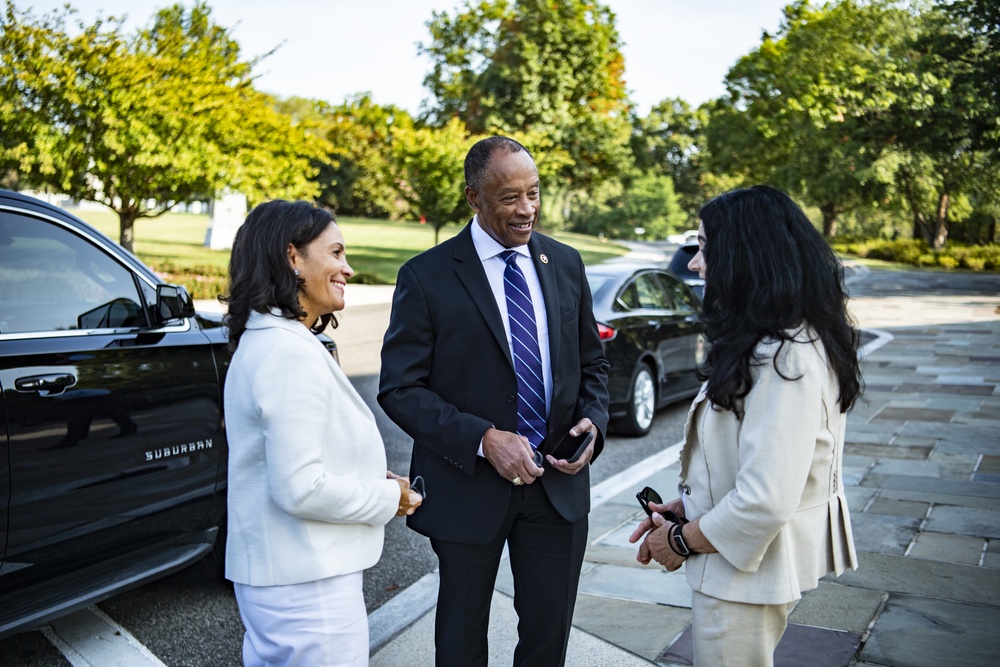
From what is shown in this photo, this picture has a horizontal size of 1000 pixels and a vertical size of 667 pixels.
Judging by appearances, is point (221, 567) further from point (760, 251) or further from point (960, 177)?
point (960, 177)

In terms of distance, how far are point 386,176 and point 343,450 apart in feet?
98.8

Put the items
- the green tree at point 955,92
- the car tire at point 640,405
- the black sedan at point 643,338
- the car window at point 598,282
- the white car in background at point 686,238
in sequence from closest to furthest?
1. the black sedan at point 643,338
2. the car tire at point 640,405
3. the car window at point 598,282
4. the white car in background at point 686,238
5. the green tree at point 955,92

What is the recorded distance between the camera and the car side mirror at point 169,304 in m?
4.05

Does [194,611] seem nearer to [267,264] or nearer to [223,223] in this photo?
[267,264]

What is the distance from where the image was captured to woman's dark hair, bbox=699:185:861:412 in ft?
7.27

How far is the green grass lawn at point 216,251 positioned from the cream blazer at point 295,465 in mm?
15340

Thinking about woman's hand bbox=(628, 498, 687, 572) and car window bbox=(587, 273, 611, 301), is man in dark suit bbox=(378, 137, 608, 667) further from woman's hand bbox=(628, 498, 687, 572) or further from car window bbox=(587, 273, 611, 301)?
car window bbox=(587, 273, 611, 301)

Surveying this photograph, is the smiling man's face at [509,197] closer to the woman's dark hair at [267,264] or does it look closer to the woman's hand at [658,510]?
the woman's dark hair at [267,264]

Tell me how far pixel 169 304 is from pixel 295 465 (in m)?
2.16

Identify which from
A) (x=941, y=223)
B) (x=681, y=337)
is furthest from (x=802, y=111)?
(x=681, y=337)

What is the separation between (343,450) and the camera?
7.64 ft

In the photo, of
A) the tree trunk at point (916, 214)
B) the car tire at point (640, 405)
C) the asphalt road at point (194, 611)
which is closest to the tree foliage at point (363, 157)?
the car tire at point (640, 405)

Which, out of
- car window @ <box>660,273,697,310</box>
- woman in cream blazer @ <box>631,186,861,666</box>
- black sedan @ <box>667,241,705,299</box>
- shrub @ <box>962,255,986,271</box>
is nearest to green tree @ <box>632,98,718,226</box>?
shrub @ <box>962,255,986,271</box>

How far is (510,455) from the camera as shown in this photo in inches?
108
